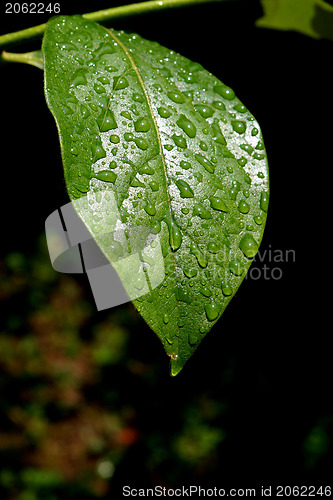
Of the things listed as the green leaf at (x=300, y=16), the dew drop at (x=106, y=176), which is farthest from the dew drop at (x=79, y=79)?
the green leaf at (x=300, y=16)

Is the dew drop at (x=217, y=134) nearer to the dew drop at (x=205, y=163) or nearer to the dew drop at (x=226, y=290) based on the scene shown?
the dew drop at (x=205, y=163)

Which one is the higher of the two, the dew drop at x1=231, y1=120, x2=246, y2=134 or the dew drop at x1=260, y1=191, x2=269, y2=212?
the dew drop at x1=231, y1=120, x2=246, y2=134

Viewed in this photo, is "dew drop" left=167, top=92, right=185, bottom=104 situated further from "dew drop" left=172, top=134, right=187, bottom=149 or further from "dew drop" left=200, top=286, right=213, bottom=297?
"dew drop" left=200, top=286, right=213, bottom=297

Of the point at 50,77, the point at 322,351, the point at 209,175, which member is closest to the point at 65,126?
the point at 50,77

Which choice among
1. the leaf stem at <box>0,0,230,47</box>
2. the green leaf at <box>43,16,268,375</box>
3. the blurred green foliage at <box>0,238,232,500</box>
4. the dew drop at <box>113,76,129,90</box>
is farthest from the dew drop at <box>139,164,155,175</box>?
the blurred green foliage at <box>0,238,232,500</box>

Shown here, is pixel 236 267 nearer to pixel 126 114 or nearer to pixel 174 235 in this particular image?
pixel 174 235
